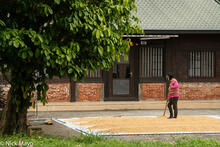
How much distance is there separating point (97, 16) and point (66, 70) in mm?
1377

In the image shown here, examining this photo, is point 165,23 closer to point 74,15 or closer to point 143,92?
point 143,92

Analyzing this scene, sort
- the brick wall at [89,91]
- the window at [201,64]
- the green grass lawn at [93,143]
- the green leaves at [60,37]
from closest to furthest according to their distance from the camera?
the green grass lawn at [93,143], the green leaves at [60,37], the brick wall at [89,91], the window at [201,64]

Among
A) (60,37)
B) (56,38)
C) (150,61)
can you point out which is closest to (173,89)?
(150,61)

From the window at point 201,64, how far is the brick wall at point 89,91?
4.57 m

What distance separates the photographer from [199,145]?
8.34 meters

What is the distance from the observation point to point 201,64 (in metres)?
20.1

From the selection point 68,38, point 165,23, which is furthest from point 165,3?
point 68,38

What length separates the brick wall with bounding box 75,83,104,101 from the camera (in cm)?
1870

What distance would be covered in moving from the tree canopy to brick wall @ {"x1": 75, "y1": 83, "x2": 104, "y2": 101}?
28.8 ft

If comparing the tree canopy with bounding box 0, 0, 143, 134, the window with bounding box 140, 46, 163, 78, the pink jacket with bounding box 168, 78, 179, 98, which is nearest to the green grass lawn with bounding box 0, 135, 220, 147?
the tree canopy with bounding box 0, 0, 143, 134

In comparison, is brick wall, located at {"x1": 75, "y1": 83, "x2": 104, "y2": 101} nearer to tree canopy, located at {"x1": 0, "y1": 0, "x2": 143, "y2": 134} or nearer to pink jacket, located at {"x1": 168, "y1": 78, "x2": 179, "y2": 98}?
pink jacket, located at {"x1": 168, "y1": 78, "x2": 179, "y2": 98}

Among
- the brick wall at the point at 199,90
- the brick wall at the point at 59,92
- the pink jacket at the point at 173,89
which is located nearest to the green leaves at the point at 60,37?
the pink jacket at the point at 173,89

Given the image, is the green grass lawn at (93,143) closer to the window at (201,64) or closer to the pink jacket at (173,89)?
the pink jacket at (173,89)

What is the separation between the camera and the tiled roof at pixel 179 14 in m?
19.3
